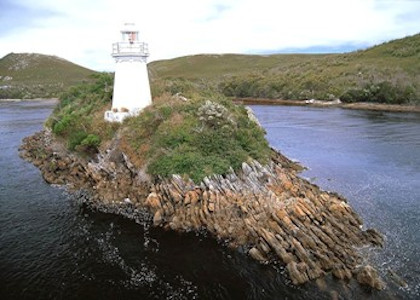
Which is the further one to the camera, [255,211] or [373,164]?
[373,164]

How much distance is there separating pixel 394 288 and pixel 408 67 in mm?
92269

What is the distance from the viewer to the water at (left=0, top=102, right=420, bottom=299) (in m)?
18.2

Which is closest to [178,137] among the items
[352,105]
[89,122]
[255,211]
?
[255,211]

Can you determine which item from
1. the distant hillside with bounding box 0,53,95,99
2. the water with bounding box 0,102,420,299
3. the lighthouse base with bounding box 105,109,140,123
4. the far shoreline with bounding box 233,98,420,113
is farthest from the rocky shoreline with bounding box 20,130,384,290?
the distant hillside with bounding box 0,53,95,99

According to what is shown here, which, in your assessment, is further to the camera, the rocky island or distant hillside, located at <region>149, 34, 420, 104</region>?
distant hillside, located at <region>149, 34, 420, 104</region>

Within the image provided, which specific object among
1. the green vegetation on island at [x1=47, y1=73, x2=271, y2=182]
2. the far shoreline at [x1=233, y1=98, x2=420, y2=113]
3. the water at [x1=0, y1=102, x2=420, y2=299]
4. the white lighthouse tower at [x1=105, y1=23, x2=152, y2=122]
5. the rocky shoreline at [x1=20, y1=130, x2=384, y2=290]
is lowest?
the water at [x1=0, y1=102, x2=420, y2=299]

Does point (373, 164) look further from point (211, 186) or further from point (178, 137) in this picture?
point (178, 137)

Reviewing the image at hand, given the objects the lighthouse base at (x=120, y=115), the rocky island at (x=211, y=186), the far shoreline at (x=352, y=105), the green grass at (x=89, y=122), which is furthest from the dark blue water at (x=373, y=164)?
the green grass at (x=89, y=122)

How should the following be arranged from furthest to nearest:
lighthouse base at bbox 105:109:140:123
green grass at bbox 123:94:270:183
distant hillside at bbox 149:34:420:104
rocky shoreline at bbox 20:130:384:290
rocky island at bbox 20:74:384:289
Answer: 1. distant hillside at bbox 149:34:420:104
2. lighthouse base at bbox 105:109:140:123
3. green grass at bbox 123:94:270:183
4. rocky island at bbox 20:74:384:289
5. rocky shoreline at bbox 20:130:384:290

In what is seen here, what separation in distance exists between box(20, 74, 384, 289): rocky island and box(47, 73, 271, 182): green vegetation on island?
3.7 inches

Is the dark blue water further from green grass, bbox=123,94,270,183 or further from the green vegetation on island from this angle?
the green vegetation on island

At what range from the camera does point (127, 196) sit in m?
29.1

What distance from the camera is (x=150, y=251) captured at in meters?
21.9

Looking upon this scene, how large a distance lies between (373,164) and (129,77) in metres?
25.7
